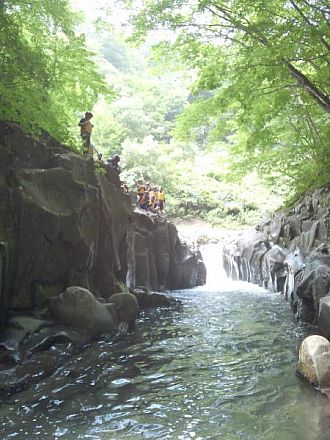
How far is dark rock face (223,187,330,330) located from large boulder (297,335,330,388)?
1910 mm

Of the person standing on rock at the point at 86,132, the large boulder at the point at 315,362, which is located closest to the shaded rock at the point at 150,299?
the person standing on rock at the point at 86,132

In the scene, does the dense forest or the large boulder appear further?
the dense forest

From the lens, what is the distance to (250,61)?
905 centimetres

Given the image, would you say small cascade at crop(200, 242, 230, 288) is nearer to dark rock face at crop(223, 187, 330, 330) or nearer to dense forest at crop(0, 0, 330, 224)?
dark rock face at crop(223, 187, 330, 330)

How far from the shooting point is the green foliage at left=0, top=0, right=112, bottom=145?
9422 millimetres

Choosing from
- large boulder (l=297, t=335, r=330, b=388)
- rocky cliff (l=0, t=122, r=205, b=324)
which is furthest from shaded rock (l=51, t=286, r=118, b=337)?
large boulder (l=297, t=335, r=330, b=388)

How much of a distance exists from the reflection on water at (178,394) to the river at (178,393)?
0.04ft

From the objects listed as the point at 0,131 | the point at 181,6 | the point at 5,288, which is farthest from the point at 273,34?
the point at 5,288

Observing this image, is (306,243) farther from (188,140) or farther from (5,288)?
(5,288)

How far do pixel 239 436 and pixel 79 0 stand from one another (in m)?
13.9

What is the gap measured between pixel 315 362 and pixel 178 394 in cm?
220

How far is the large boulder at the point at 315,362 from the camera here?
6.32 metres

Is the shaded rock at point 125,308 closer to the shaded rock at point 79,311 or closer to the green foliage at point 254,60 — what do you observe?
the shaded rock at point 79,311

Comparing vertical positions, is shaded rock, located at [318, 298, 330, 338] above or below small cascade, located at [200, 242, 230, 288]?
below
